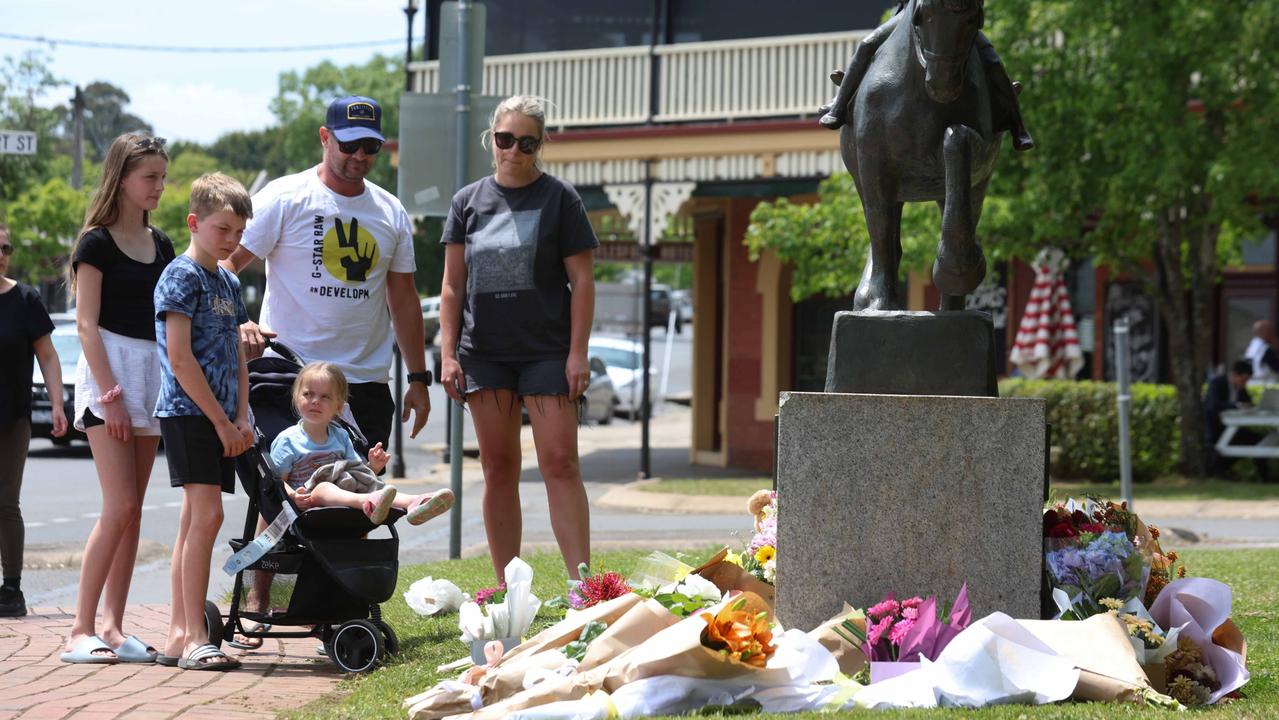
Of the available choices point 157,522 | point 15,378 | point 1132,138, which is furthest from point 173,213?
point 15,378

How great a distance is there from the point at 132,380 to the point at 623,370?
27909 mm

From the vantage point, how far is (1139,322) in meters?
22.4

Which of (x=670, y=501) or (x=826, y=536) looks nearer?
(x=826, y=536)

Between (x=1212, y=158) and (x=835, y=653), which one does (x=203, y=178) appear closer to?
(x=835, y=653)

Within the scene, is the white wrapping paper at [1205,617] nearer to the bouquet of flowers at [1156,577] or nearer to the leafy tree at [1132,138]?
the bouquet of flowers at [1156,577]

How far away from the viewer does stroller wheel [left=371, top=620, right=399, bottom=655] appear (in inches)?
250

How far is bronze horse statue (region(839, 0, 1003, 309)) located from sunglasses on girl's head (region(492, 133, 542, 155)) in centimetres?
133

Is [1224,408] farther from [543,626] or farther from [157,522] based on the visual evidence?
[543,626]

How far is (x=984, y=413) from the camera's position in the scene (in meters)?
5.62

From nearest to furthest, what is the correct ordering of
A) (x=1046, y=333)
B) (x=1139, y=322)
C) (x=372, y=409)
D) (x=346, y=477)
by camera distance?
(x=346, y=477) → (x=372, y=409) → (x=1046, y=333) → (x=1139, y=322)

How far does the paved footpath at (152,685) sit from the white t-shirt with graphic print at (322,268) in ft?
3.98

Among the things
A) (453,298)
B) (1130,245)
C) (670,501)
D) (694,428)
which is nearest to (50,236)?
(694,428)

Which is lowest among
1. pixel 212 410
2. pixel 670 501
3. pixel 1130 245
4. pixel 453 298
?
pixel 670 501

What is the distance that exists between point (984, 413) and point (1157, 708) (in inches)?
43.7
